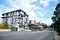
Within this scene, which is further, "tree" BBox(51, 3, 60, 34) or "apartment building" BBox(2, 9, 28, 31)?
"apartment building" BBox(2, 9, 28, 31)

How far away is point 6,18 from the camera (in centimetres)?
12562

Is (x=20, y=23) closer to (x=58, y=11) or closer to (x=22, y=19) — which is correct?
(x=22, y=19)

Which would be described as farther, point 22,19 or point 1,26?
point 22,19

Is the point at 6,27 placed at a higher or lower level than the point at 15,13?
lower

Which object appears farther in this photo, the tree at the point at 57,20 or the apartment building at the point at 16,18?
the apartment building at the point at 16,18

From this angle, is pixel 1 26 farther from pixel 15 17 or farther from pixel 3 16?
pixel 3 16

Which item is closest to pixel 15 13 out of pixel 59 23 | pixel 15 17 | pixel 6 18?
pixel 15 17

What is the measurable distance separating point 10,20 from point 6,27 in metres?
28.9

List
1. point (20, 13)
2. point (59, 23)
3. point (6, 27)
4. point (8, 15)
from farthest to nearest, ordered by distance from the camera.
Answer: point (8, 15), point (20, 13), point (6, 27), point (59, 23)

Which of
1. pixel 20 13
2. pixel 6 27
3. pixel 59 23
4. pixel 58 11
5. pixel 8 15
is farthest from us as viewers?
pixel 8 15

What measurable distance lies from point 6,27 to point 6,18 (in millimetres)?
32952

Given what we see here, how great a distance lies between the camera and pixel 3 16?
12950cm

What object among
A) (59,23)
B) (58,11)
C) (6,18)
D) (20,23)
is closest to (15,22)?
(20,23)

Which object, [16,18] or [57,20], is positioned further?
[16,18]
